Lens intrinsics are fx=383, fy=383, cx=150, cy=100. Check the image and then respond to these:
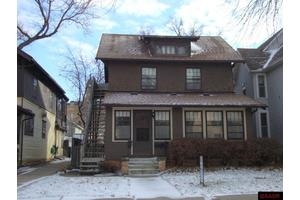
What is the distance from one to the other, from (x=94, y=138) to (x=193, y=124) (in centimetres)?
509

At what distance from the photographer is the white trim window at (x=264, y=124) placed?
23.1 meters

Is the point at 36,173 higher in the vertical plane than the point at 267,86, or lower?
lower

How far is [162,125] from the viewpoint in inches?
757

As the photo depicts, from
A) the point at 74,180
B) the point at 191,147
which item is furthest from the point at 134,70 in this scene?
the point at 74,180

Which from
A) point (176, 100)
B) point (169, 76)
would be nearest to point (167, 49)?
point (169, 76)

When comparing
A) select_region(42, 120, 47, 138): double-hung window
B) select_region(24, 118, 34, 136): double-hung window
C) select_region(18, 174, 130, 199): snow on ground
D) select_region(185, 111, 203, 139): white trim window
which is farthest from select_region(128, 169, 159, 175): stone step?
select_region(42, 120, 47, 138): double-hung window

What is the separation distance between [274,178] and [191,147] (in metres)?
4.53

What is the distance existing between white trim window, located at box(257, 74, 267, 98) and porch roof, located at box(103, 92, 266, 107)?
3.58 meters

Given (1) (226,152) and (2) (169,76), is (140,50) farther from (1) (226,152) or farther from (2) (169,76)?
(1) (226,152)

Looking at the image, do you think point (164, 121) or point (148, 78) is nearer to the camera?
point (164, 121)

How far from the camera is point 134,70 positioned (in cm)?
2056

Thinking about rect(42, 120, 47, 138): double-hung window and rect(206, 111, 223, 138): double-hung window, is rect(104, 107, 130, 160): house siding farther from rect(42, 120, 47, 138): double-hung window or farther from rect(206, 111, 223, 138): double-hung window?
rect(42, 120, 47, 138): double-hung window

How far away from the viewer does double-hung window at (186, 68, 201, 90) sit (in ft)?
68.8
